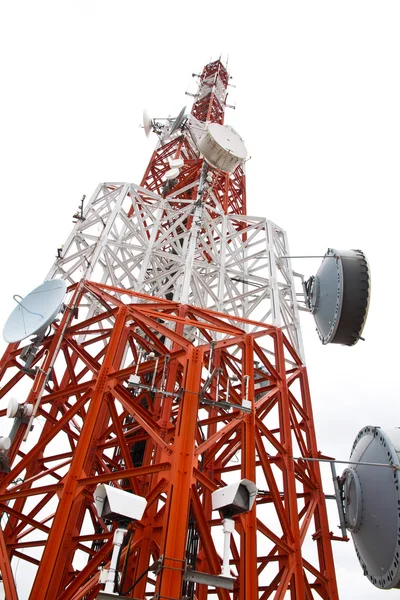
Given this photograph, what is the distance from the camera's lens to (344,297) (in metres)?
12.1

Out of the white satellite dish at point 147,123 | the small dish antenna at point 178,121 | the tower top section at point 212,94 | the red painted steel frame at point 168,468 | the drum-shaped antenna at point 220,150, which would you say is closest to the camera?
the red painted steel frame at point 168,468

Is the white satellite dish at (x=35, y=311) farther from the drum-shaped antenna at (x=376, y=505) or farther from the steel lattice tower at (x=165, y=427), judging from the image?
the drum-shaped antenna at (x=376, y=505)

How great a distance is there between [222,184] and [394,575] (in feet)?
55.6

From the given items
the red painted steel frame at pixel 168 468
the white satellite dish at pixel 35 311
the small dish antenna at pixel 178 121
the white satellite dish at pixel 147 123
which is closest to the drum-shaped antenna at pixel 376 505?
the red painted steel frame at pixel 168 468

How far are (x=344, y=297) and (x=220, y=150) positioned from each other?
25.5 feet

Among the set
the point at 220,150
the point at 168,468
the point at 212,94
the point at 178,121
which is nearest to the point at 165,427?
the point at 168,468

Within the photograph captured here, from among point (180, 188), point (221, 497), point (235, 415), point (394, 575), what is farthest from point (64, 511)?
point (180, 188)

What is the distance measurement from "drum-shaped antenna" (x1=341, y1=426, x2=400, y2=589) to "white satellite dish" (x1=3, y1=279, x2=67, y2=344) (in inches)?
317

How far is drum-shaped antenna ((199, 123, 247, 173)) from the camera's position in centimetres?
1636

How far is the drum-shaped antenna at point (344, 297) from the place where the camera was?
476 inches

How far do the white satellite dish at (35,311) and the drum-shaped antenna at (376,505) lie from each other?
26.4ft

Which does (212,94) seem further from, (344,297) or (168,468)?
(168,468)

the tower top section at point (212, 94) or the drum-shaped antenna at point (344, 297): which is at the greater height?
the tower top section at point (212, 94)

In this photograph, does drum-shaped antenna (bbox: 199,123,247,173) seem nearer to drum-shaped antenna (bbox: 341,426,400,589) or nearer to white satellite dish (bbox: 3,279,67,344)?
white satellite dish (bbox: 3,279,67,344)
